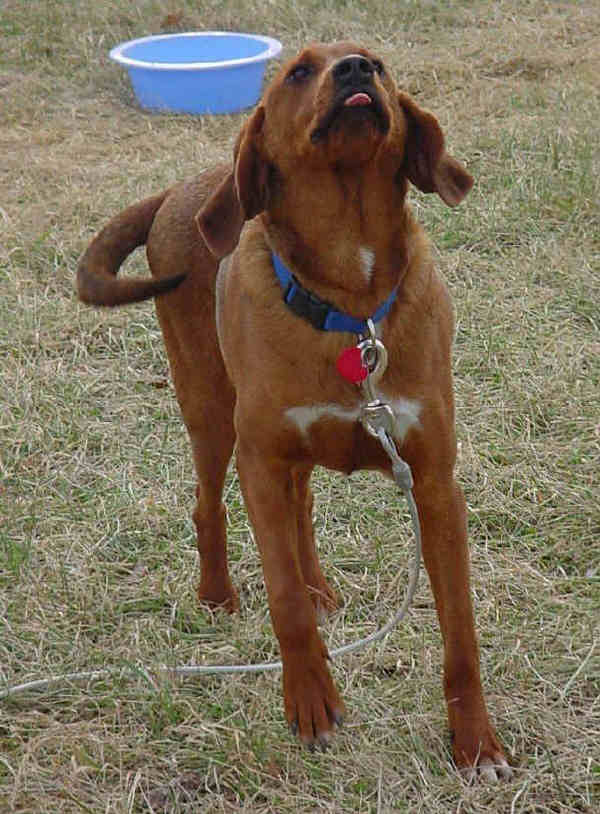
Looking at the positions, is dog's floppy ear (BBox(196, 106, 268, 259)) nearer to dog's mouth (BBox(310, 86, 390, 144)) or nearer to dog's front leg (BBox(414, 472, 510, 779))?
dog's mouth (BBox(310, 86, 390, 144))

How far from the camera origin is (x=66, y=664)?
3.31 m

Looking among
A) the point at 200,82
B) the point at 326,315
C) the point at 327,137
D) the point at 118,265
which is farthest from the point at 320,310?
the point at 200,82

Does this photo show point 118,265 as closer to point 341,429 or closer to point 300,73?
point 300,73

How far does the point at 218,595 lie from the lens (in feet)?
11.6

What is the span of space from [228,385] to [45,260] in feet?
8.60

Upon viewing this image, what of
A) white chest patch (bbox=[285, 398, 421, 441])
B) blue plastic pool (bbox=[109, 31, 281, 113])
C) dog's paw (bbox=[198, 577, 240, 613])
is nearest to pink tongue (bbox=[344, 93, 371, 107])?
white chest patch (bbox=[285, 398, 421, 441])

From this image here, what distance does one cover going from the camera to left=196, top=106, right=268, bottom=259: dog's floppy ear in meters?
2.69

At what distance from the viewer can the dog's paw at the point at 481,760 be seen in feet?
9.10

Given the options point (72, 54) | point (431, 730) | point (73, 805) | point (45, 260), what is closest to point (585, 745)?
point (431, 730)

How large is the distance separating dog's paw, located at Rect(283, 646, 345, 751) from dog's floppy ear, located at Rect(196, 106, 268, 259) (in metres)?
0.94

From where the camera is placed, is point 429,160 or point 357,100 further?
point 429,160

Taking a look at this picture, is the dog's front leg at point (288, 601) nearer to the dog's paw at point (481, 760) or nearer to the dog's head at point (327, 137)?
the dog's paw at point (481, 760)

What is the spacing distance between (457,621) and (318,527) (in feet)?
3.69

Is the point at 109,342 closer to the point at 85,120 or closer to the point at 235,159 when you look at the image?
the point at 235,159
